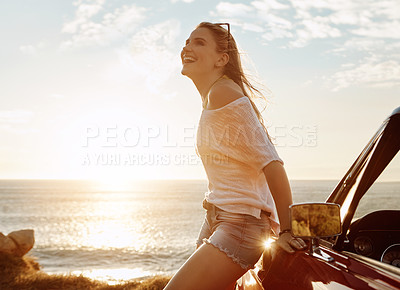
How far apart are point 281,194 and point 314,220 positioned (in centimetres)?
28

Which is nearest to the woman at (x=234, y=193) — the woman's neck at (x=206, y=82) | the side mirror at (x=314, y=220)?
the woman's neck at (x=206, y=82)

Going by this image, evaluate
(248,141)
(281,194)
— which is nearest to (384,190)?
(281,194)

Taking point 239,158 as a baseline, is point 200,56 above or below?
above

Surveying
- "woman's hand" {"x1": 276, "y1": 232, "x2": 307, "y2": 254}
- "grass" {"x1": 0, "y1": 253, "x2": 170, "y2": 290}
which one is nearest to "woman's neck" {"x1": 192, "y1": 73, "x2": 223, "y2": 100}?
"woman's hand" {"x1": 276, "y1": 232, "x2": 307, "y2": 254}

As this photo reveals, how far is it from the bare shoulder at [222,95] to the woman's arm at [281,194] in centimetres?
38

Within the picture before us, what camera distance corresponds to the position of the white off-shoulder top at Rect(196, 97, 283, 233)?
6.45 ft

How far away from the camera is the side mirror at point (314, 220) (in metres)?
1.63

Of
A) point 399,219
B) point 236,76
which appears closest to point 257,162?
point 236,76

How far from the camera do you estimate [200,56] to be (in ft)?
7.76

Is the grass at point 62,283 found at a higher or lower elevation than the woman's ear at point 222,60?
lower

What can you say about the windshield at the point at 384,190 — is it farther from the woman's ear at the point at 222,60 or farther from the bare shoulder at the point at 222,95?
the woman's ear at the point at 222,60

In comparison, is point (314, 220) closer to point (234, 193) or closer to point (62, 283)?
point (234, 193)

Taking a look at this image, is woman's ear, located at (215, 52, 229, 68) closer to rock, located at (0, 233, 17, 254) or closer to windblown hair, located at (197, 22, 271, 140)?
windblown hair, located at (197, 22, 271, 140)

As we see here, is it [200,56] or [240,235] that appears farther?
[200,56]
